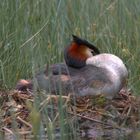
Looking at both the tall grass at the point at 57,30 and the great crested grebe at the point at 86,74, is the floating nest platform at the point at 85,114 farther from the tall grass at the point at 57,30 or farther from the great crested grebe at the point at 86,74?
the tall grass at the point at 57,30

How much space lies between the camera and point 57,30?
26.9 feet

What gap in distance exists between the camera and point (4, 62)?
7777mm

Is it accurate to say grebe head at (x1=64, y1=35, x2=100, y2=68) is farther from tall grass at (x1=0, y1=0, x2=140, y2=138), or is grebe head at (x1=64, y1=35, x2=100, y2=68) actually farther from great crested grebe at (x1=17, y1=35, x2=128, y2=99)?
tall grass at (x1=0, y1=0, x2=140, y2=138)

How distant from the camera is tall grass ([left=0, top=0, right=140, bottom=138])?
25.5 feet

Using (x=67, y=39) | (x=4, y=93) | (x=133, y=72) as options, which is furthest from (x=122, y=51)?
(x=4, y=93)

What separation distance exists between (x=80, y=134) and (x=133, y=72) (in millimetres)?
1999

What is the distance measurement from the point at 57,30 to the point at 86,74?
4.87 ft

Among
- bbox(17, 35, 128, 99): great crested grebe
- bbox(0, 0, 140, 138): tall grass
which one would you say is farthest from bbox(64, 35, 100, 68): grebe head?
bbox(0, 0, 140, 138): tall grass

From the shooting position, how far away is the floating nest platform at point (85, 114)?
571cm

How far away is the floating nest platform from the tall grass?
3.68 feet

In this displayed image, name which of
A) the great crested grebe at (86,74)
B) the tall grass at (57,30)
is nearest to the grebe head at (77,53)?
the great crested grebe at (86,74)

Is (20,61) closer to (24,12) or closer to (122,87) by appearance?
(24,12)

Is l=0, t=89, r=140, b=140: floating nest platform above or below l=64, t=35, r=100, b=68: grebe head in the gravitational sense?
below

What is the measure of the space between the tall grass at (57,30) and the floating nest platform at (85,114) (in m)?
1.12
